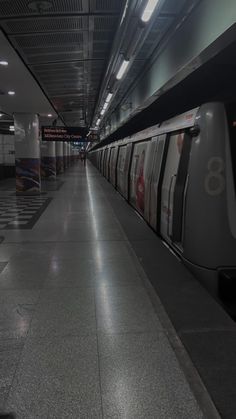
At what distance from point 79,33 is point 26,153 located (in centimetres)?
910

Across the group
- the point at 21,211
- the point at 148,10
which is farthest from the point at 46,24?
the point at 21,211

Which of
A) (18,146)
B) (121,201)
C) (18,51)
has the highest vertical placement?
(18,51)

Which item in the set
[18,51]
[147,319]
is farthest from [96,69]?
[147,319]

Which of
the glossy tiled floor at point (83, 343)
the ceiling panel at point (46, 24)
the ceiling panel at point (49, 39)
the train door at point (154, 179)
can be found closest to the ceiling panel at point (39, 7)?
the ceiling panel at point (46, 24)

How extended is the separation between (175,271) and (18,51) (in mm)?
4205

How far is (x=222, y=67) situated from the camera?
4844 mm

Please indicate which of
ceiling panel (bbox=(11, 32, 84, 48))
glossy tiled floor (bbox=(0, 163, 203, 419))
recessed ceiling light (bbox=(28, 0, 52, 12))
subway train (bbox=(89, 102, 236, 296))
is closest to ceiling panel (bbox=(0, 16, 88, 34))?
ceiling panel (bbox=(11, 32, 84, 48))

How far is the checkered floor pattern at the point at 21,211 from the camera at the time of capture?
785 centimetres

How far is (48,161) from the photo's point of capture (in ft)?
72.9

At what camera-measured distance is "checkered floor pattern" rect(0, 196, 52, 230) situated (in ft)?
25.8

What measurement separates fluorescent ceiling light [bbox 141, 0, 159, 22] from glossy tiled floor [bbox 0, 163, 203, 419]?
273 centimetres

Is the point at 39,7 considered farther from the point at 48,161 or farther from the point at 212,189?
the point at 48,161

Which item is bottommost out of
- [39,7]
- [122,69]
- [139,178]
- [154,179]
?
[139,178]

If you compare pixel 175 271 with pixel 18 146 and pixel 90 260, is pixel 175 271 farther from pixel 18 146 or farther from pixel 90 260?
pixel 18 146
